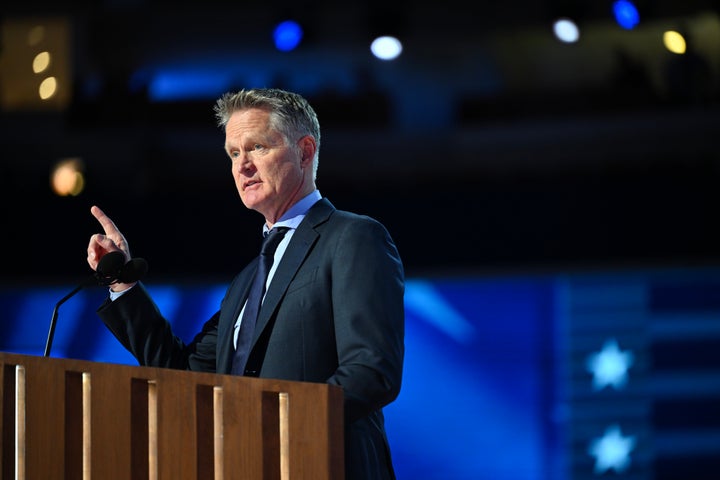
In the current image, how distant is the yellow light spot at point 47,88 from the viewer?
750 cm

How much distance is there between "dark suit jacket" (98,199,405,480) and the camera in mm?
1521

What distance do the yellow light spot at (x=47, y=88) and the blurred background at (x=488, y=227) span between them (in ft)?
0.18

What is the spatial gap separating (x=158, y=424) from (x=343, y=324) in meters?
0.31

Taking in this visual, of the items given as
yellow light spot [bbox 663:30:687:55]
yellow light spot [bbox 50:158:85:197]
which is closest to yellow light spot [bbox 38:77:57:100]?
yellow light spot [bbox 50:158:85:197]

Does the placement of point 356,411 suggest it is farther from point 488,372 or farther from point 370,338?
point 488,372

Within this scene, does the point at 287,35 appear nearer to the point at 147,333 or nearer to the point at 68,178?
the point at 68,178

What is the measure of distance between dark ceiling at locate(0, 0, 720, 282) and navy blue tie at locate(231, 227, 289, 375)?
354 centimetres

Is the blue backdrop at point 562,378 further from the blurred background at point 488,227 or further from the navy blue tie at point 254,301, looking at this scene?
the navy blue tie at point 254,301

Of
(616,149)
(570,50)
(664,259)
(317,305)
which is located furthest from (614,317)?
(317,305)

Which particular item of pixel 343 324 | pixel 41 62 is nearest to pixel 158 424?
pixel 343 324

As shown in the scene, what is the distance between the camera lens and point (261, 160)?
1.77m

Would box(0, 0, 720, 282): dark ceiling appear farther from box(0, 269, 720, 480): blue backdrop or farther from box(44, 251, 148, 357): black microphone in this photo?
box(44, 251, 148, 357): black microphone

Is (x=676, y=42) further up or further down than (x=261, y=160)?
further up

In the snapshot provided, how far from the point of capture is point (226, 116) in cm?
183
